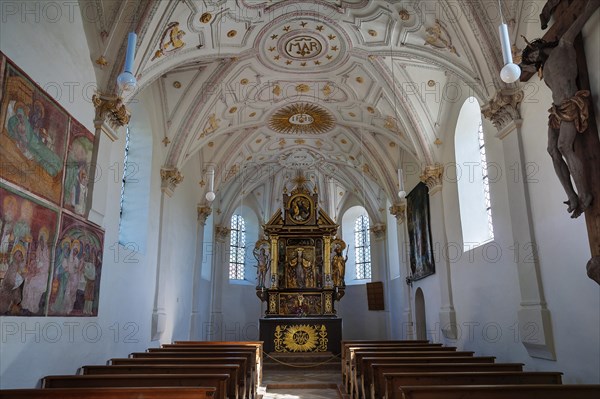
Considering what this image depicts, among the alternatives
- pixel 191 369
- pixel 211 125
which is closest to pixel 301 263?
pixel 211 125

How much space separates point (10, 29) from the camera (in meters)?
5.65

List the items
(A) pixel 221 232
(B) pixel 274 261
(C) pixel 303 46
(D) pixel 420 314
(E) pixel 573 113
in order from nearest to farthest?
(E) pixel 573 113
(C) pixel 303 46
(D) pixel 420 314
(B) pixel 274 261
(A) pixel 221 232

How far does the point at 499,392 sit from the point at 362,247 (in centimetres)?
1803

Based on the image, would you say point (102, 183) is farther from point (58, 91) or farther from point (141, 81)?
point (141, 81)

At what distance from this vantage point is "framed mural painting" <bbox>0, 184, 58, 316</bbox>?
5.45 m

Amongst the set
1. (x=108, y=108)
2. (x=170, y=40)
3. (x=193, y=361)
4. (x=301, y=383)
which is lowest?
(x=301, y=383)

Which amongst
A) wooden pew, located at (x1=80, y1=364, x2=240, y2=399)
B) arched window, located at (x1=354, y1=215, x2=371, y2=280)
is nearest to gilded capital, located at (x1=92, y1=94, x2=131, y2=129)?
wooden pew, located at (x1=80, y1=364, x2=240, y2=399)

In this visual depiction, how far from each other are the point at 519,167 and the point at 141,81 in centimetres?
723

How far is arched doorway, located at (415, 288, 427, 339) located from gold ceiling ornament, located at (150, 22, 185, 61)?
34.0 ft

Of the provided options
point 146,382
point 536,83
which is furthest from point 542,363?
point 146,382

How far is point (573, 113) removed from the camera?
5.79 m

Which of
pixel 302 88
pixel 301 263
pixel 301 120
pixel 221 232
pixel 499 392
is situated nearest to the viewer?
pixel 499 392

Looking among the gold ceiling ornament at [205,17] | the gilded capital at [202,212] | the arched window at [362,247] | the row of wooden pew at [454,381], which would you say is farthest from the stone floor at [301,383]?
the arched window at [362,247]

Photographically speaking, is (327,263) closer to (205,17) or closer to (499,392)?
(205,17)
